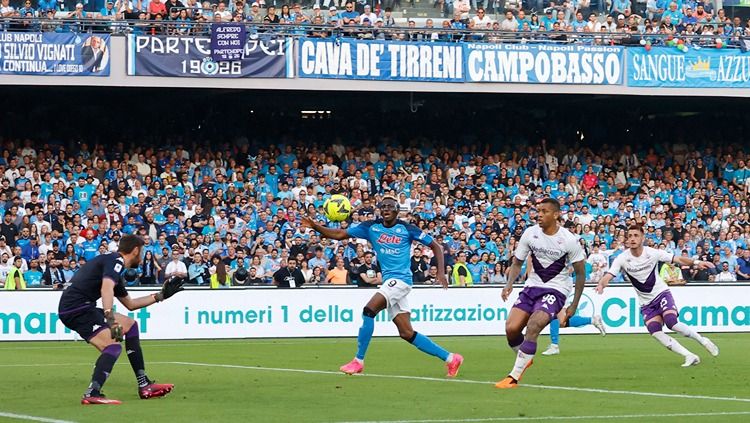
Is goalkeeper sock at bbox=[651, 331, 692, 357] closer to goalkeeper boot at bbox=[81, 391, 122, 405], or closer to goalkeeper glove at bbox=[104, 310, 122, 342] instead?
goalkeeper boot at bbox=[81, 391, 122, 405]

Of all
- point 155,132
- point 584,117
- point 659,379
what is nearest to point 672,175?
point 584,117

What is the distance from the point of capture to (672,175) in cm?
3738

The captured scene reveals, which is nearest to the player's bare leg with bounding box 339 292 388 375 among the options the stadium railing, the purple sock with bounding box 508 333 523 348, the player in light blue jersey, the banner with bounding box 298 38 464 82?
the player in light blue jersey

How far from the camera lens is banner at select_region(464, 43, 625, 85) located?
1346 inches

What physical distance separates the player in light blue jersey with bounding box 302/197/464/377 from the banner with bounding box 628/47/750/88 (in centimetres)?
2089

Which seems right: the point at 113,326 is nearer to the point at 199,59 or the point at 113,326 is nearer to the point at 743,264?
the point at 199,59

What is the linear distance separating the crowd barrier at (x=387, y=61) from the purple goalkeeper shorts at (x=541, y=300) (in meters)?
19.8

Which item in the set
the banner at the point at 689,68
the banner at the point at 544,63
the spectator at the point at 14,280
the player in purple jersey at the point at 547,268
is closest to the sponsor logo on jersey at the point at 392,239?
the player in purple jersey at the point at 547,268

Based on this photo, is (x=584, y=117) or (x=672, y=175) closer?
(x=672, y=175)

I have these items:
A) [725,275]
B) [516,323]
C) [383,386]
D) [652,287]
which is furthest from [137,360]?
[725,275]

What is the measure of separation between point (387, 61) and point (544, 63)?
4153mm

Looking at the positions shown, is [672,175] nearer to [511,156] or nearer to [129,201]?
[511,156]

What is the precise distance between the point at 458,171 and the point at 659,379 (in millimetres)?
20442

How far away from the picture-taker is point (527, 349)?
43.9 ft
